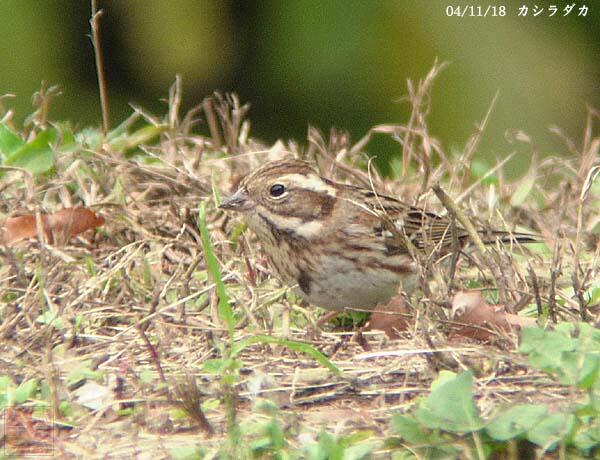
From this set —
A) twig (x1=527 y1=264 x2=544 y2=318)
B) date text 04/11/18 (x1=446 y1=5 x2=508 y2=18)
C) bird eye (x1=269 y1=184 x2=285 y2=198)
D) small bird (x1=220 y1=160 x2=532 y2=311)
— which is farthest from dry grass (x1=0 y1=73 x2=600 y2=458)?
date text 04/11/18 (x1=446 y1=5 x2=508 y2=18)

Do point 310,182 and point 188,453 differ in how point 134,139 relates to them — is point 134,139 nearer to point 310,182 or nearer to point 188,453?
point 310,182

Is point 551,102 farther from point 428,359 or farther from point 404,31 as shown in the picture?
point 428,359

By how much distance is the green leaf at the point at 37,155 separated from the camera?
15.5 ft

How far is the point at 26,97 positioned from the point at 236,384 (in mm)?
3866

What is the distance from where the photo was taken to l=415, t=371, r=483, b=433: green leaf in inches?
112

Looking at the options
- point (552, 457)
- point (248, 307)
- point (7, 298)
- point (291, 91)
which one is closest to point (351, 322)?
point (248, 307)

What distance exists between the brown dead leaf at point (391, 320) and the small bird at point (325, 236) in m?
0.34

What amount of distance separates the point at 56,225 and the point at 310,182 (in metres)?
0.97

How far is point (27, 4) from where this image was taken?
6.50m

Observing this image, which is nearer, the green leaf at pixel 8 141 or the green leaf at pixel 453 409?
the green leaf at pixel 453 409

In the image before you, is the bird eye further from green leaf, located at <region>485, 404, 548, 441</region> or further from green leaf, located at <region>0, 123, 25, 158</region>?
green leaf, located at <region>485, 404, 548, 441</region>

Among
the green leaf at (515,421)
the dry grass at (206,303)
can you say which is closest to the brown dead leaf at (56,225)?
the dry grass at (206,303)

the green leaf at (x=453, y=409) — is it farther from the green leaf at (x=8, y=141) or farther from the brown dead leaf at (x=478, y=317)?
the green leaf at (x=8, y=141)

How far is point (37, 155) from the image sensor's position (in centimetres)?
476
